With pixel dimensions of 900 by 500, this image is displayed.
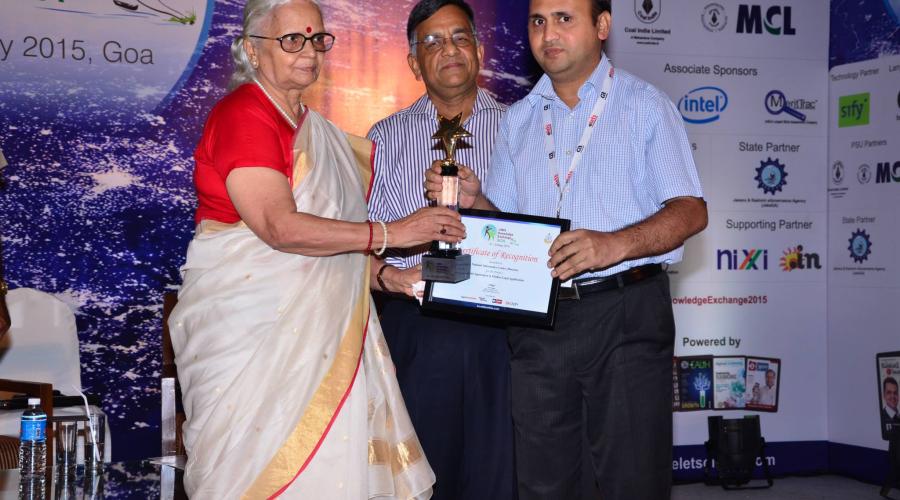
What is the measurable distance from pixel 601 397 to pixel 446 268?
641 mm

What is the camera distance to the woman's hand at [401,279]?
3473 mm

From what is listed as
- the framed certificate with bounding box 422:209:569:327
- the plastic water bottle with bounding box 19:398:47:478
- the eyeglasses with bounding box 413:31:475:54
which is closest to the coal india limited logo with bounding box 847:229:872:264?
the eyeglasses with bounding box 413:31:475:54

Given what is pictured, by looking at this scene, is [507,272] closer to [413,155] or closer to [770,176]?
[413,155]

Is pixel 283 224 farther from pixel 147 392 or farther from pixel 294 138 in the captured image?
pixel 147 392

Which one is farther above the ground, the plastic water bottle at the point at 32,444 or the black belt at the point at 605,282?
the black belt at the point at 605,282

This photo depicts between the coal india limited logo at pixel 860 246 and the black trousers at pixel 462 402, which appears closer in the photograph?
the black trousers at pixel 462 402

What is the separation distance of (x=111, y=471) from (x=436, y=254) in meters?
1.52

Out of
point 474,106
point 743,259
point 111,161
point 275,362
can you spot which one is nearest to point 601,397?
point 275,362

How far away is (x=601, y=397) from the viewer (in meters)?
3.05

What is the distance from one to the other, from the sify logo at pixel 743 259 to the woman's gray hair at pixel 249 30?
13.9ft

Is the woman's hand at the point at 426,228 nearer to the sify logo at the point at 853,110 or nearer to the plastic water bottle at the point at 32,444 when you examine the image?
the plastic water bottle at the point at 32,444

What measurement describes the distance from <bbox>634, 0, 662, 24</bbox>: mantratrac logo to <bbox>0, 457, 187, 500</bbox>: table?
4157 mm

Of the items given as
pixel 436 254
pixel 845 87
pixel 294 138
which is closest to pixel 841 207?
pixel 845 87

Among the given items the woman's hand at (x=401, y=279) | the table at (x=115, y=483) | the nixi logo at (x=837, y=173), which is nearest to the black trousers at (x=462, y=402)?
the woman's hand at (x=401, y=279)
